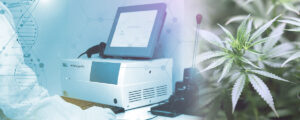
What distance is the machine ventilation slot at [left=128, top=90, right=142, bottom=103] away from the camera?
0.92m

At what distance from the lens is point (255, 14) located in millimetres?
915

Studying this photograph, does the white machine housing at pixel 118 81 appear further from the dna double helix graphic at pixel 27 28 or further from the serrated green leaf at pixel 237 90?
the serrated green leaf at pixel 237 90

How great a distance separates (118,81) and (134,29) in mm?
253

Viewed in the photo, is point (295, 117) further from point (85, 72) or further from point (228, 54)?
point (85, 72)

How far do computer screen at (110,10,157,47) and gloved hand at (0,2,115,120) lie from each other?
1.08ft

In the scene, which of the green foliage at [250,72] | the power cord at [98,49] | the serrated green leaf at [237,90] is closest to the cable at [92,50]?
the power cord at [98,49]

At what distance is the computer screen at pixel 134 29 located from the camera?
102cm

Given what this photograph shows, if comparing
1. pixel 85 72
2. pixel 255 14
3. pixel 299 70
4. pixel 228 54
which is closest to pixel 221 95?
pixel 228 54

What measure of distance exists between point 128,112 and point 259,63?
0.45 meters

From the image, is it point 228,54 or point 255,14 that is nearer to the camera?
point 228,54

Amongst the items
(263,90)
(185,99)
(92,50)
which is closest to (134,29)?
(92,50)

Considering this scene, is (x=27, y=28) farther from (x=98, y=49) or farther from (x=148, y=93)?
(x=148, y=93)

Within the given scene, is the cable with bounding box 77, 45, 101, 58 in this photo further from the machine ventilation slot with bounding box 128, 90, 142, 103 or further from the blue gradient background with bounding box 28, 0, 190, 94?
the machine ventilation slot with bounding box 128, 90, 142, 103

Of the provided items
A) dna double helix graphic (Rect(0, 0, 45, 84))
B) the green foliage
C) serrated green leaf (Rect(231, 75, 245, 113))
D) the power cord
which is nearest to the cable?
the power cord
